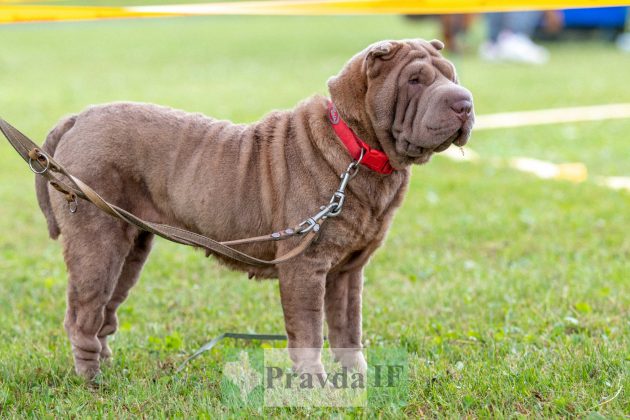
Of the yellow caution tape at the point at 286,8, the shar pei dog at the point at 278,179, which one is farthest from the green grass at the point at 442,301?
the yellow caution tape at the point at 286,8

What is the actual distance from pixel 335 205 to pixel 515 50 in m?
17.2

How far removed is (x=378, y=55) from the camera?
351cm

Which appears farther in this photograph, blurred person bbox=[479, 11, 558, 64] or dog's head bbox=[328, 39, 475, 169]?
blurred person bbox=[479, 11, 558, 64]

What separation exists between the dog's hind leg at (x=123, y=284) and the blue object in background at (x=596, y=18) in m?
21.9

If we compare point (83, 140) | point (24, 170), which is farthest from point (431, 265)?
point (24, 170)

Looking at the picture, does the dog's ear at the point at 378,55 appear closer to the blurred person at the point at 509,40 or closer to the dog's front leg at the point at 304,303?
the dog's front leg at the point at 304,303

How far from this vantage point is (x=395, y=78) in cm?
349

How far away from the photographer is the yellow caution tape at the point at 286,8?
4.97 metres

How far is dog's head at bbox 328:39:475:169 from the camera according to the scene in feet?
11.1

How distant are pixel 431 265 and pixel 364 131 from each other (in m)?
2.74

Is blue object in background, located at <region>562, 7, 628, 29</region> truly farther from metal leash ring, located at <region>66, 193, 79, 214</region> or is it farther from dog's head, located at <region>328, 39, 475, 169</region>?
metal leash ring, located at <region>66, 193, 79, 214</region>

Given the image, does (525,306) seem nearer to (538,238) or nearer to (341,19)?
(538,238)

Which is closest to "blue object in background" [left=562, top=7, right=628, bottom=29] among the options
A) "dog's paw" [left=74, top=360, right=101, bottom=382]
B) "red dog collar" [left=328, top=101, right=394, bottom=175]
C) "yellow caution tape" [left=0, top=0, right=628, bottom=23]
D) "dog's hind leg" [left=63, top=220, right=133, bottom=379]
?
"yellow caution tape" [left=0, top=0, right=628, bottom=23]

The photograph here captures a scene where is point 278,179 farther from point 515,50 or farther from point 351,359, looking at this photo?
point 515,50
